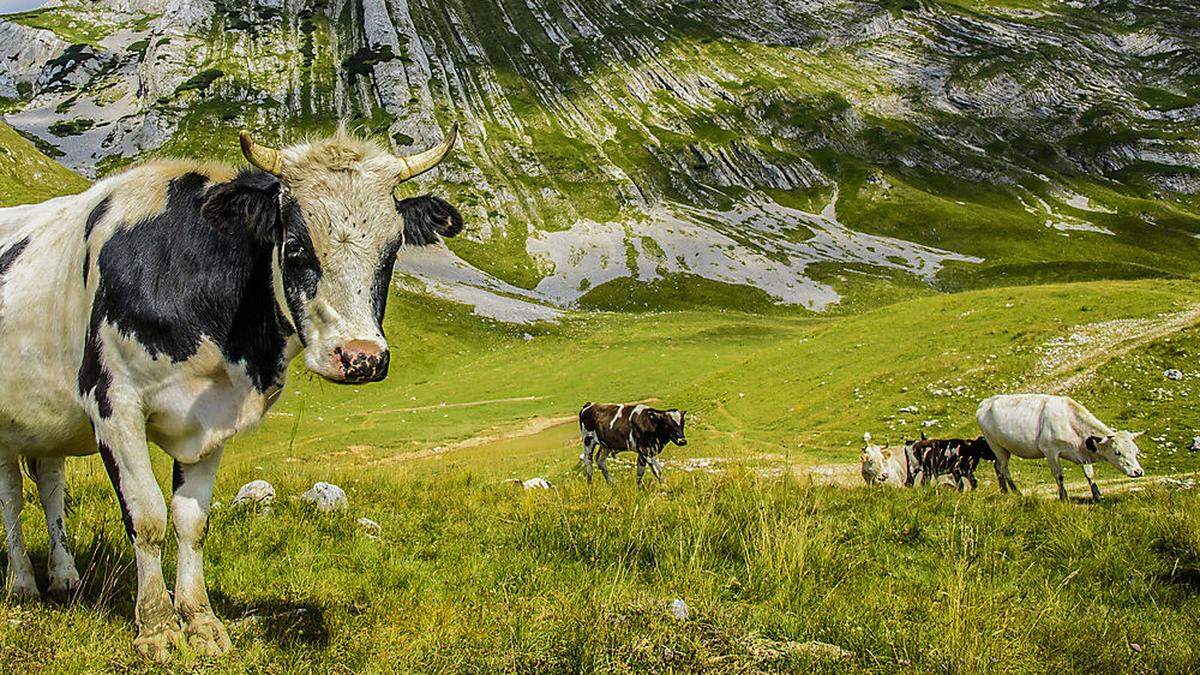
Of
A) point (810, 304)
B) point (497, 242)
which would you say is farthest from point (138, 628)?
point (497, 242)

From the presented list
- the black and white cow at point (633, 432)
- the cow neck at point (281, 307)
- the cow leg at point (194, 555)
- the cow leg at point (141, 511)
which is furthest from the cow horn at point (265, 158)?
the black and white cow at point (633, 432)

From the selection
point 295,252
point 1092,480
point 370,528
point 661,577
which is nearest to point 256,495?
point 370,528

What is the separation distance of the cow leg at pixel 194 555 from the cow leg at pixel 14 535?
157cm

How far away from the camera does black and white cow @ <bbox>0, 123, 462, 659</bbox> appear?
188 inches

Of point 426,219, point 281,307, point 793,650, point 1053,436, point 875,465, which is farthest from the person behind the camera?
point 875,465

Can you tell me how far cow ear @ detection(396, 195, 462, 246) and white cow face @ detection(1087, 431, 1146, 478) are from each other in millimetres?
14981

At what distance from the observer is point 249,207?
16.9 feet

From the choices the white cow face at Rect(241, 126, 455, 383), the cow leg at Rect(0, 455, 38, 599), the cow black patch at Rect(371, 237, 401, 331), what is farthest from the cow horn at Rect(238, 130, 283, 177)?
the cow leg at Rect(0, 455, 38, 599)

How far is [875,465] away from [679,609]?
13.9 metres

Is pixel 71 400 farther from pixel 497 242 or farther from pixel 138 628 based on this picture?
pixel 497 242

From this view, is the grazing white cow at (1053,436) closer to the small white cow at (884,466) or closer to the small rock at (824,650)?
the small white cow at (884,466)

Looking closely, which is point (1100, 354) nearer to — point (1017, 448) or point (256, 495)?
point (1017, 448)

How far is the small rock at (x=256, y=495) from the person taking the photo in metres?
9.19

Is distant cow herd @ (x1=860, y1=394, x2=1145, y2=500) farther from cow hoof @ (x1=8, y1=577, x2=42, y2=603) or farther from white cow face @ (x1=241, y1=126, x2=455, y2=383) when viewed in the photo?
cow hoof @ (x1=8, y1=577, x2=42, y2=603)
